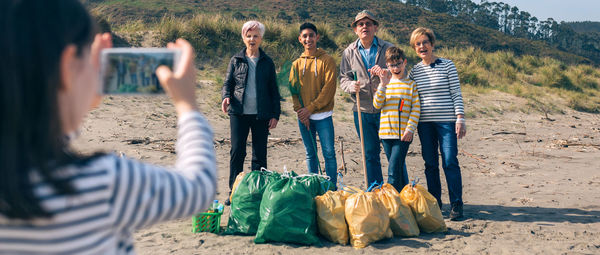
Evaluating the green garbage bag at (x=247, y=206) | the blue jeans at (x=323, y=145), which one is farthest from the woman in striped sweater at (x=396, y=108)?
the green garbage bag at (x=247, y=206)

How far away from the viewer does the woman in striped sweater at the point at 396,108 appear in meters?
4.65

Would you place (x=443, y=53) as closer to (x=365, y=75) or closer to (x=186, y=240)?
(x=365, y=75)

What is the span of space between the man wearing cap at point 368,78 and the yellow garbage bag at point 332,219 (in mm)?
1175

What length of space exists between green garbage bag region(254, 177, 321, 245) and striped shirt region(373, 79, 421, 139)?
4.21ft

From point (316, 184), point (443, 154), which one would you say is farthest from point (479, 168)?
point (316, 184)

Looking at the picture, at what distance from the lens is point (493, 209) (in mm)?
5094

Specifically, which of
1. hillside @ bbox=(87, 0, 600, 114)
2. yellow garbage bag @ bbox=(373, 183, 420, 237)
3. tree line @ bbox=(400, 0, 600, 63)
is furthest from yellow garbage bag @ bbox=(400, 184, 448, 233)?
tree line @ bbox=(400, 0, 600, 63)

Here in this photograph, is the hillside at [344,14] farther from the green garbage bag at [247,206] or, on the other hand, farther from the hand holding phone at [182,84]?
the hand holding phone at [182,84]

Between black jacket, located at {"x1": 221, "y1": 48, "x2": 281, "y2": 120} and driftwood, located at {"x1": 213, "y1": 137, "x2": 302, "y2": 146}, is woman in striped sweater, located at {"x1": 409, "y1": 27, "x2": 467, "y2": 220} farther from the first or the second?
driftwood, located at {"x1": 213, "y1": 137, "x2": 302, "y2": 146}

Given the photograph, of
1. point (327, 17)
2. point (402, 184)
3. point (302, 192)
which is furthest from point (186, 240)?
point (327, 17)

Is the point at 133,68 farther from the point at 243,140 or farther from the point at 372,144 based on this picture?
the point at 372,144

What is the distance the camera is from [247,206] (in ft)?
13.4

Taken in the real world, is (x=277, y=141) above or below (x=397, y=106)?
below

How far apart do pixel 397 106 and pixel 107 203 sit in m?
Answer: 4.04
